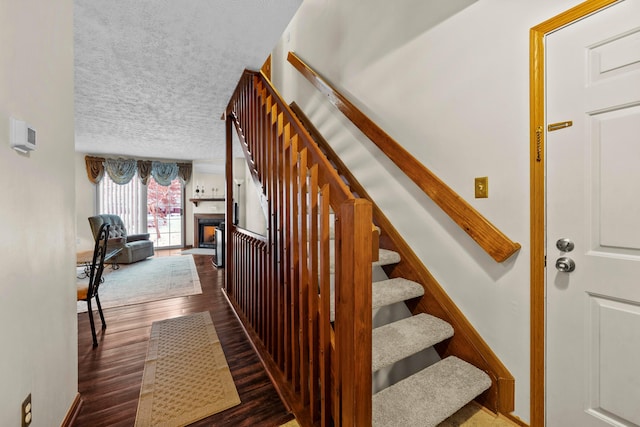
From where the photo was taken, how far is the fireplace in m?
7.37

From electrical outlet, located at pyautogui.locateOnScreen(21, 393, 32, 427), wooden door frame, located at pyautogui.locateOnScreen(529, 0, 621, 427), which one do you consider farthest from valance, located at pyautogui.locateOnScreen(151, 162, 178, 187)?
wooden door frame, located at pyautogui.locateOnScreen(529, 0, 621, 427)

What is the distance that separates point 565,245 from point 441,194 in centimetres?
61

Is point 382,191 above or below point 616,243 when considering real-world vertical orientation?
above

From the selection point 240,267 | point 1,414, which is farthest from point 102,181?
point 1,414

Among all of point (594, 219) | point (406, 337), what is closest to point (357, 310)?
point (406, 337)

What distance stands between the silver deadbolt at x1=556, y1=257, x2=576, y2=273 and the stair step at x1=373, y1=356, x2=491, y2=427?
671 millimetres

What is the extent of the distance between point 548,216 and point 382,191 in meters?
1.06

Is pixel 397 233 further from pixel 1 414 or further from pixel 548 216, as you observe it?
pixel 1 414

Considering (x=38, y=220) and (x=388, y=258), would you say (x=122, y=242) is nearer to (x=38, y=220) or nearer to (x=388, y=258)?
(x=38, y=220)

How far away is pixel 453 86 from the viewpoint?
1583 mm

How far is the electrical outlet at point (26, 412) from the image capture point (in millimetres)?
935

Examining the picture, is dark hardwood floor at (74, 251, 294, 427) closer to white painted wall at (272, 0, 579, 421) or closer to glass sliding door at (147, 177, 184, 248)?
white painted wall at (272, 0, 579, 421)

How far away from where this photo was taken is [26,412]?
0.95 m

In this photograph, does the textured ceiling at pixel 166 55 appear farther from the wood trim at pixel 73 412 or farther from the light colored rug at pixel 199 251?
the light colored rug at pixel 199 251
